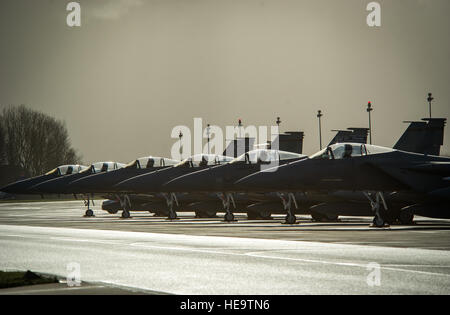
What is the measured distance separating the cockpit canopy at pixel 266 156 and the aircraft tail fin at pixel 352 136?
6679 mm

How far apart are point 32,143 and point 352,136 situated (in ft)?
290

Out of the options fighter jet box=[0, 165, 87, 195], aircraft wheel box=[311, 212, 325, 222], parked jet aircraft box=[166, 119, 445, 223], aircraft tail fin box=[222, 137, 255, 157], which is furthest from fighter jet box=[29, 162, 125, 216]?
aircraft wheel box=[311, 212, 325, 222]

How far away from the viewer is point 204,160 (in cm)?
3538

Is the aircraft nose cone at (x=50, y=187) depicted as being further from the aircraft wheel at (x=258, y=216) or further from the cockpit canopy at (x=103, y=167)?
the aircraft wheel at (x=258, y=216)

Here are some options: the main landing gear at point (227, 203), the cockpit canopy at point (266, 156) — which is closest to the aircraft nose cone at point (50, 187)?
the main landing gear at point (227, 203)

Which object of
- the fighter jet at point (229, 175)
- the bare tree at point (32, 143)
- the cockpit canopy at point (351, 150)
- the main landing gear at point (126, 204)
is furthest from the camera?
the bare tree at point (32, 143)

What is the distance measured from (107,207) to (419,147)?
18.5 m

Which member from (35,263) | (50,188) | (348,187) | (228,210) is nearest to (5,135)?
(50,188)

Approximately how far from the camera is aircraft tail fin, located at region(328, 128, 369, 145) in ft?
121

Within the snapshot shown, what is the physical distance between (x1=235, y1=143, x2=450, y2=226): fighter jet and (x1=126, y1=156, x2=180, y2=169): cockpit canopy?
12185 millimetres

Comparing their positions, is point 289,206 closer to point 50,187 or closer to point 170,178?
point 170,178

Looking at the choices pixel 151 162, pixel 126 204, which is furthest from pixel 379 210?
pixel 126 204

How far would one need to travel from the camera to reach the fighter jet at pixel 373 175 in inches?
976
